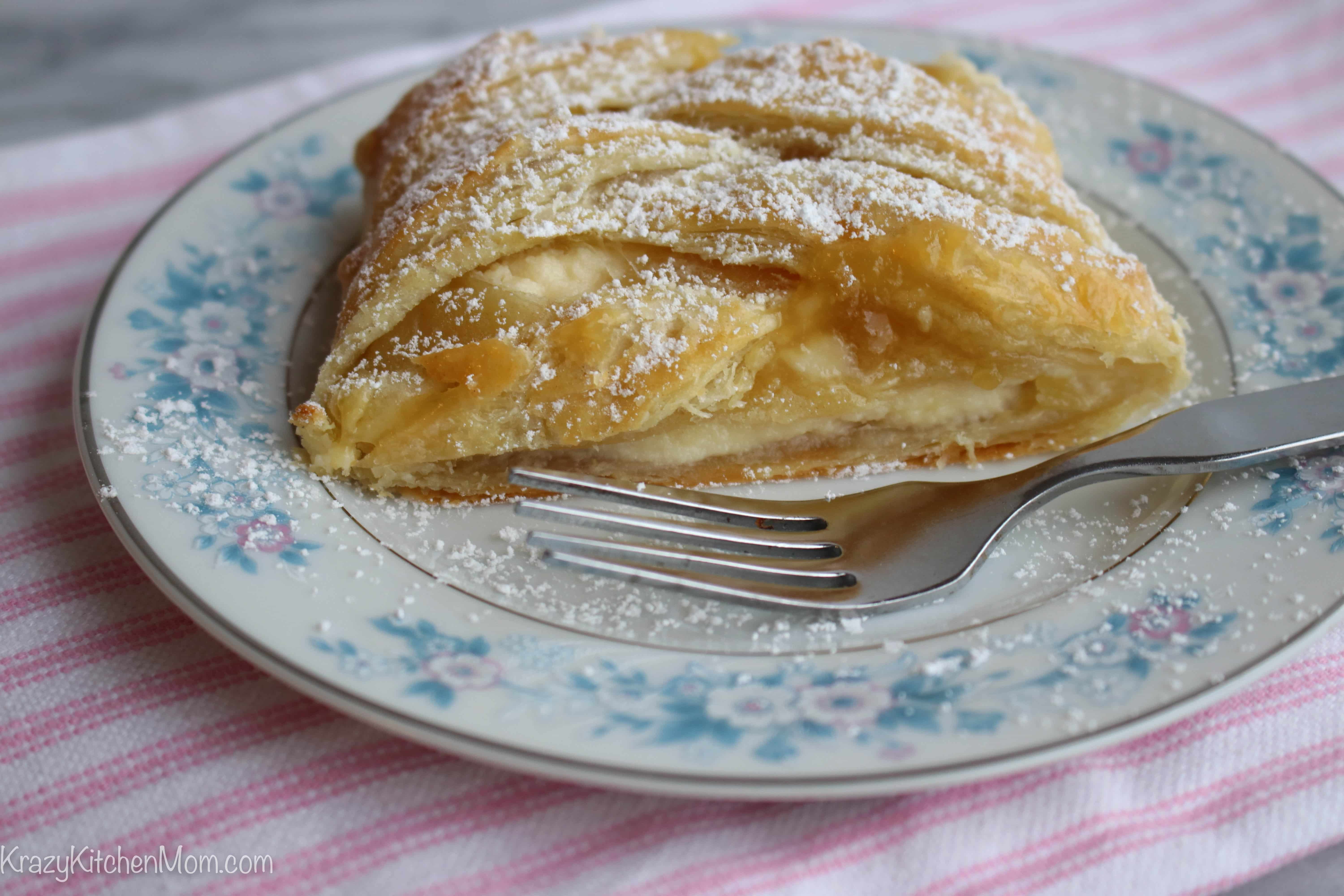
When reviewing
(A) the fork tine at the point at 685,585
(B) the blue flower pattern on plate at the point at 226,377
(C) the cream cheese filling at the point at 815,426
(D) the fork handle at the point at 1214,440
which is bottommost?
(B) the blue flower pattern on plate at the point at 226,377

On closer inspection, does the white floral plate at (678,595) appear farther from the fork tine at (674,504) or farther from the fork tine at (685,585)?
the fork tine at (674,504)

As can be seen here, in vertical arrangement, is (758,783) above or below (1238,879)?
below

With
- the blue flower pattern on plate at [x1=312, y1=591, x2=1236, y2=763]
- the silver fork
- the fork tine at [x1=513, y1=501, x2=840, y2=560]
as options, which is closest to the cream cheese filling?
the silver fork

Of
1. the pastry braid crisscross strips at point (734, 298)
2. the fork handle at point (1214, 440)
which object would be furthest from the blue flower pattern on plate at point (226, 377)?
the fork handle at point (1214, 440)

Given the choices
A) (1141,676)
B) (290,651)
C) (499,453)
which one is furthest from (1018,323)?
(290,651)

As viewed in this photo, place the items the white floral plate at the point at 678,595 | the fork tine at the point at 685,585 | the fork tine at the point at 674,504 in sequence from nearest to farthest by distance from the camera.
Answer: the white floral plate at the point at 678,595 → the fork tine at the point at 685,585 → the fork tine at the point at 674,504

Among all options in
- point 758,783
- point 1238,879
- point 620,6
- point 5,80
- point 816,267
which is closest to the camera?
point 758,783

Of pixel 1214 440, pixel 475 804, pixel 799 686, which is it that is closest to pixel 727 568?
pixel 799 686

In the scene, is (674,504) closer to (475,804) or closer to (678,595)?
(678,595)

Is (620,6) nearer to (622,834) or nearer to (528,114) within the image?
(528,114)
